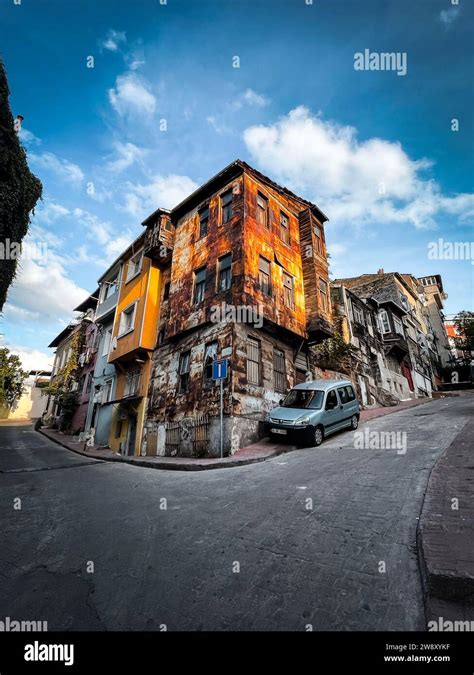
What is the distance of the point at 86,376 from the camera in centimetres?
2436

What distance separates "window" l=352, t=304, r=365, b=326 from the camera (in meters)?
23.2

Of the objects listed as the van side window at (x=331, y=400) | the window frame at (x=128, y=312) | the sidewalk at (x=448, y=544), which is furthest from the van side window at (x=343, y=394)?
the window frame at (x=128, y=312)

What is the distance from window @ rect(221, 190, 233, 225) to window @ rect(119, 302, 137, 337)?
7.28 m

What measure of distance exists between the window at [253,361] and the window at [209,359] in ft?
4.62

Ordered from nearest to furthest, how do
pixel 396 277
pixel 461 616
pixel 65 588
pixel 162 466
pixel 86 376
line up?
pixel 461 616 < pixel 65 588 < pixel 162 466 < pixel 86 376 < pixel 396 277

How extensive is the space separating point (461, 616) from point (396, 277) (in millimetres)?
34373

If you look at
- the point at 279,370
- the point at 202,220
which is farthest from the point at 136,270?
the point at 279,370

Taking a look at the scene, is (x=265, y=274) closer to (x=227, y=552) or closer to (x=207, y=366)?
(x=207, y=366)

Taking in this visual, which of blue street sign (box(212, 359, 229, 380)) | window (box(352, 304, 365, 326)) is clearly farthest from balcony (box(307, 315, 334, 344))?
window (box(352, 304, 365, 326))

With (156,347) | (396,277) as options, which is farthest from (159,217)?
(396,277)

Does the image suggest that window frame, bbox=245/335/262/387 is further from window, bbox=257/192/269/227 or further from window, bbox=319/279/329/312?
window, bbox=257/192/269/227

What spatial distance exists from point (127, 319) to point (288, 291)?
998 cm

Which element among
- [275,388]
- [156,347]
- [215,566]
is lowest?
[215,566]
